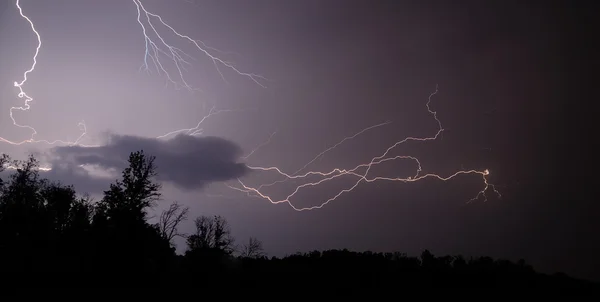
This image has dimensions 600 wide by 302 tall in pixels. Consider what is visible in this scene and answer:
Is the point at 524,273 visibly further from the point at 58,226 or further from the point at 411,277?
the point at 58,226

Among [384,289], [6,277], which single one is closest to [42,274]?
[6,277]

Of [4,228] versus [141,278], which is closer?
[141,278]

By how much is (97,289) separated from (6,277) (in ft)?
13.3

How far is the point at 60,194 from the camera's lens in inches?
1342

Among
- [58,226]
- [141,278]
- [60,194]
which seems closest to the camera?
[141,278]

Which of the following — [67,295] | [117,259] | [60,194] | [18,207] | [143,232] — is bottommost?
[67,295]

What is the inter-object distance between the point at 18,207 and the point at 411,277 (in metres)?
28.2

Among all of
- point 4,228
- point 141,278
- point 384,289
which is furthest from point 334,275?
point 4,228

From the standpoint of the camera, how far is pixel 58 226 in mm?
31781

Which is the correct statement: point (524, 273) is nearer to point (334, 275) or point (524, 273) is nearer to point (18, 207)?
point (334, 275)

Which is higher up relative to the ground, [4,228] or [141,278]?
[4,228]

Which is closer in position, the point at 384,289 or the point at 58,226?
the point at 384,289

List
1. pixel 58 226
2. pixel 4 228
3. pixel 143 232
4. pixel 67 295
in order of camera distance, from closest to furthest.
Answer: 1. pixel 67 295
2. pixel 143 232
3. pixel 4 228
4. pixel 58 226

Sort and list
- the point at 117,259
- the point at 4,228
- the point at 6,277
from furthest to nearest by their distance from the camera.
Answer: the point at 4,228
the point at 117,259
the point at 6,277
